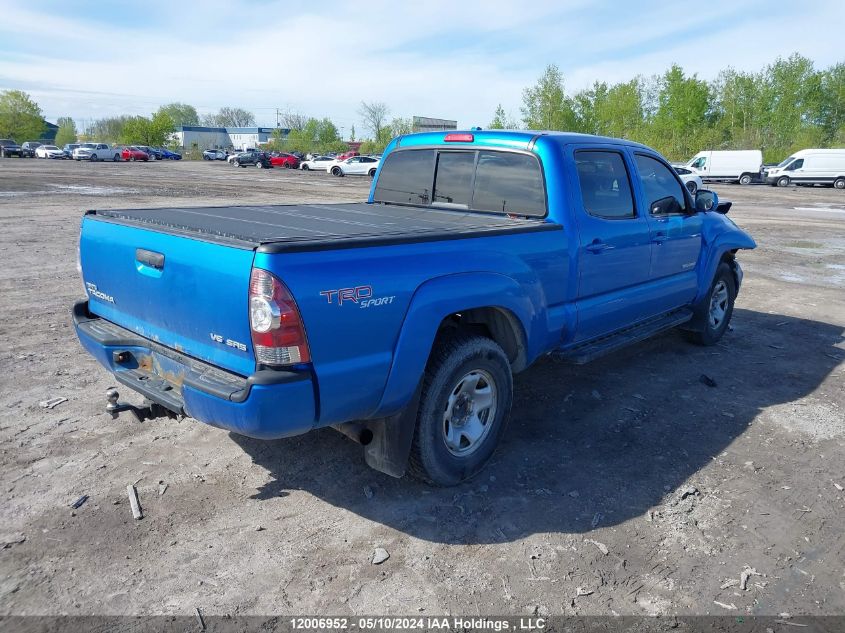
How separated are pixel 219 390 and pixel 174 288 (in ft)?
2.07

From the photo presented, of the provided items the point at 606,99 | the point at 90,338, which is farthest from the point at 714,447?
the point at 606,99

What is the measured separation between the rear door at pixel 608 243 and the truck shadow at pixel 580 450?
0.68 metres

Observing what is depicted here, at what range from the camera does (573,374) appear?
5609 mm

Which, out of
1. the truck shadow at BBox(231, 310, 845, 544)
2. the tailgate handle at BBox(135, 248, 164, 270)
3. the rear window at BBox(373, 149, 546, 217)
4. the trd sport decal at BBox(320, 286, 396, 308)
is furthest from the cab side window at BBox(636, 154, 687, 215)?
the tailgate handle at BBox(135, 248, 164, 270)

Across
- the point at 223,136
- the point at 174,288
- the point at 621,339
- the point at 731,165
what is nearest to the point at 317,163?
the point at 731,165

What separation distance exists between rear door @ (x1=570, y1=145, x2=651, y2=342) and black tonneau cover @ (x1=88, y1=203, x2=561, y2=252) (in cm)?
45

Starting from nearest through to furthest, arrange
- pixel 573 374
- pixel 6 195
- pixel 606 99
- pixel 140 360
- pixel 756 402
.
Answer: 1. pixel 140 360
2. pixel 756 402
3. pixel 573 374
4. pixel 6 195
5. pixel 606 99

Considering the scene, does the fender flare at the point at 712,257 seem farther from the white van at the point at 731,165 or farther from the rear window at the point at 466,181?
the white van at the point at 731,165

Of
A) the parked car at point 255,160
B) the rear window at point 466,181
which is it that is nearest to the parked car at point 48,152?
the parked car at point 255,160

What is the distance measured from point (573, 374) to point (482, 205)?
189 centimetres

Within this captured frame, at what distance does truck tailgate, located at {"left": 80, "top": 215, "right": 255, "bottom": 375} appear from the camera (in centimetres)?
278

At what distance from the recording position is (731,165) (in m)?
41.0

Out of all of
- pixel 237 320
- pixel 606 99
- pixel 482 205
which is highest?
pixel 606 99

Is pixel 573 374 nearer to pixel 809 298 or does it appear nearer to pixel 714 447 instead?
pixel 714 447
